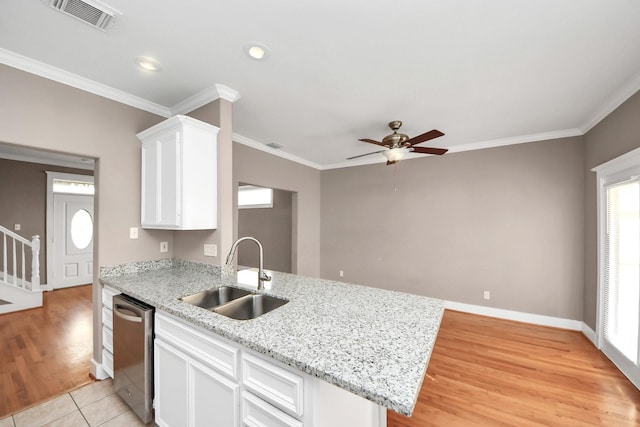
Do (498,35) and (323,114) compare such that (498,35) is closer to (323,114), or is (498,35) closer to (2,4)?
(323,114)

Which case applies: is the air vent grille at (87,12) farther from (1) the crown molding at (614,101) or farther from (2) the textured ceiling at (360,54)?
(1) the crown molding at (614,101)

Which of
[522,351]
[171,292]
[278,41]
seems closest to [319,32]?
[278,41]

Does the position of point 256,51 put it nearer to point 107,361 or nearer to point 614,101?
point 107,361

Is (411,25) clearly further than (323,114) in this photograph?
No

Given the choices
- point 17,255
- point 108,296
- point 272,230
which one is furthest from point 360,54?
point 17,255

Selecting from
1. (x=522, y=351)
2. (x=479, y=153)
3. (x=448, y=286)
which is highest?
(x=479, y=153)

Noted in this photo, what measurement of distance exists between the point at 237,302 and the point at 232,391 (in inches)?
23.7

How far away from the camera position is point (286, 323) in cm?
123

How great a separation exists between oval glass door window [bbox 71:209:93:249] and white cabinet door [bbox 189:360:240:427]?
5732 mm

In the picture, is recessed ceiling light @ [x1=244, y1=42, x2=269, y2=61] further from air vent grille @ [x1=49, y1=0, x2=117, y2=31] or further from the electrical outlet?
the electrical outlet

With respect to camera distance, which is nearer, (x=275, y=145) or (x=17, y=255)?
(x=275, y=145)

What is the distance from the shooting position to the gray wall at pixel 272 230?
5.37 metres

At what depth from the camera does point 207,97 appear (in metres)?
2.32

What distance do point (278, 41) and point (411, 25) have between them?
876 millimetres
